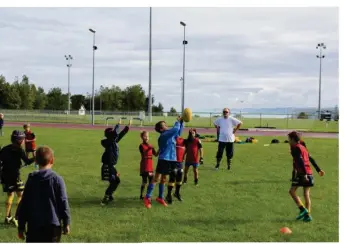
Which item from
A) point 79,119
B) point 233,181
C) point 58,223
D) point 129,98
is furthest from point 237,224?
point 129,98

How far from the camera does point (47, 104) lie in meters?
97.4

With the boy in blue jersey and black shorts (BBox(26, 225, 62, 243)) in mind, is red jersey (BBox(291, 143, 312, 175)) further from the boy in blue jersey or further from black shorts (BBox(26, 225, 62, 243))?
black shorts (BBox(26, 225, 62, 243))

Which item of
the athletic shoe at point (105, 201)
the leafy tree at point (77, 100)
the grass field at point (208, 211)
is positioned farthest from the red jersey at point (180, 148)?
the leafy tree at point (77, 100)

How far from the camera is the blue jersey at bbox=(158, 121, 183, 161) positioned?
9125mm

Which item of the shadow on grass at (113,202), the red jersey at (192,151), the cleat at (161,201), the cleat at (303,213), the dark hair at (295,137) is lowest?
the shadow on grass at (113,202)

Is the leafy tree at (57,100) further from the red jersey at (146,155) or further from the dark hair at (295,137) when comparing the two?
the dark hair at (295,137)

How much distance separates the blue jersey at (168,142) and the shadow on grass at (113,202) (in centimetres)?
118

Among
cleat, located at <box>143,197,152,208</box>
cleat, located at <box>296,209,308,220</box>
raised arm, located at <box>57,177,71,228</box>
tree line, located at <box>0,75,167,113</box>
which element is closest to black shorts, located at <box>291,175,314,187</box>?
cleat, located at <box>296,209,308,220</box>

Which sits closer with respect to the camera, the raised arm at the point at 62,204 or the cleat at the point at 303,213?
the raised arm at the point at 62,204

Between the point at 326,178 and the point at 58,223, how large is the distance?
32.1 ft

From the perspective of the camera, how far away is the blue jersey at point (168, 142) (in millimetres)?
9125

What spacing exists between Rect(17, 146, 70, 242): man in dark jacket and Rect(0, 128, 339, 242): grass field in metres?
1.98

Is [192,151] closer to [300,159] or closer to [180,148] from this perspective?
[180,148]

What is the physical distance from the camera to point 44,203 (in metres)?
4.95
